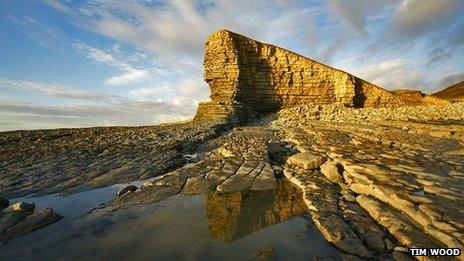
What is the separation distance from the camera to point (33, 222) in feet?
19.7

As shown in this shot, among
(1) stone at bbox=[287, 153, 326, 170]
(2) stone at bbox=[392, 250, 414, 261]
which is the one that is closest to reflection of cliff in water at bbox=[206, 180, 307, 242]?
(1) stone at bbox=[287, 153, 326, 170]

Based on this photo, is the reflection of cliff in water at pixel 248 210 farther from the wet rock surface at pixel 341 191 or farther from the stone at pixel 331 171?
the stone at pixel 331 171

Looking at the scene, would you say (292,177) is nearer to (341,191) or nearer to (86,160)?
(341,191)

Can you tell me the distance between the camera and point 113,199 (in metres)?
7.46

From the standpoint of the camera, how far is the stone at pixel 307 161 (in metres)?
9.69

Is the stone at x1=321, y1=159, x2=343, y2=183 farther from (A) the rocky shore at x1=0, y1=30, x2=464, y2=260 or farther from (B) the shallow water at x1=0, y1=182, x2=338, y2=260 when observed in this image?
(B) the shallow water at x1=0, y1=182, x2=338, y2=260

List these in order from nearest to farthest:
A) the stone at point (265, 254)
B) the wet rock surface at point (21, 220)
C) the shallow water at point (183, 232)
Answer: the stone at point (265, 254), the shallow water at point (183, 232), the wet rock surface at point (21, 220)

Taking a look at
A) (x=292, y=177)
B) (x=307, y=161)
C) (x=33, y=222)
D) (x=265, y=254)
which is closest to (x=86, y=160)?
(x=33, y=222)

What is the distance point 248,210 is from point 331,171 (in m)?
3.33

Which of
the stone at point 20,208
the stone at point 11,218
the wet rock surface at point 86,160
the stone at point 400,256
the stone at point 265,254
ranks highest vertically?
the wet rock surface at point 86,160

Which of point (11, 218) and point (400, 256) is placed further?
point (11, 218)

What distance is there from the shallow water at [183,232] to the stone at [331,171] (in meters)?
1.66

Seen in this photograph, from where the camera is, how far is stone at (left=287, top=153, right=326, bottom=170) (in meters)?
9.69

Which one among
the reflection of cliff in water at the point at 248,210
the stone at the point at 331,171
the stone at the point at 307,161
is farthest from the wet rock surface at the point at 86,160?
the stone at the point at 331,171
